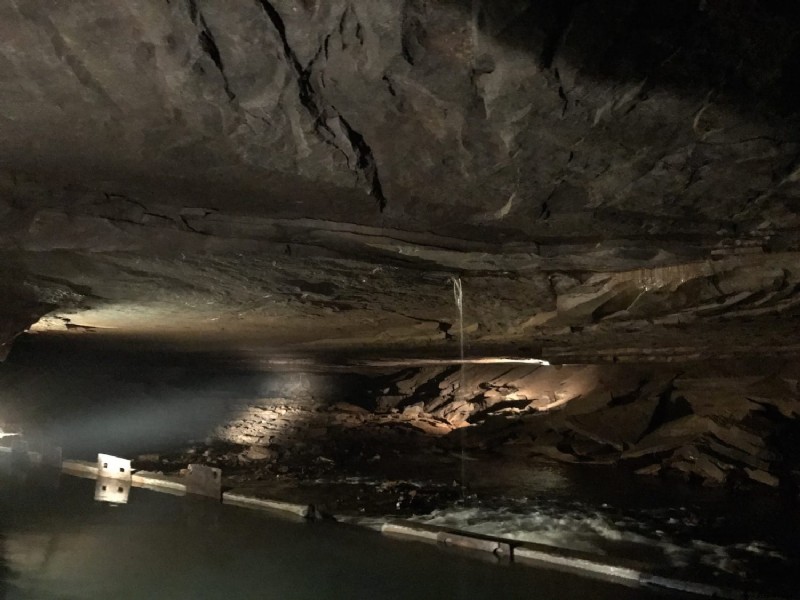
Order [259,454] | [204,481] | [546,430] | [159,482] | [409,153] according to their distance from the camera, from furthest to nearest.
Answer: [546,430] → [259,454] → [159,482] → [204,481] → [409,153]

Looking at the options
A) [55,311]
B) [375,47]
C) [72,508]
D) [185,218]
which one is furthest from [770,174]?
[55,311]

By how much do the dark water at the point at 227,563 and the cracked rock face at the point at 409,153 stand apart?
268cm

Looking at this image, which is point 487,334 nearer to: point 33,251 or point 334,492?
point 334,492

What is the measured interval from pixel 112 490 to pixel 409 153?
21.6 ft

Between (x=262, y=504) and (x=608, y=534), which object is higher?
(x=262, y=504)

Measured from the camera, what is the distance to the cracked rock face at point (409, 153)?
8.77 feet

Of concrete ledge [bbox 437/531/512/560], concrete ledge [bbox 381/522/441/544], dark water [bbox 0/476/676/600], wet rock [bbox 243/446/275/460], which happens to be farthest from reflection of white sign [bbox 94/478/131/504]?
concrete ledge [bbox 437/531/512/560]

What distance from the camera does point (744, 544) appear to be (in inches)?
217

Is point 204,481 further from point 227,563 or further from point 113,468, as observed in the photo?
point 227,563

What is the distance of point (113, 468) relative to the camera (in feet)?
26.8

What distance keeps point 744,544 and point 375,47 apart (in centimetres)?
587

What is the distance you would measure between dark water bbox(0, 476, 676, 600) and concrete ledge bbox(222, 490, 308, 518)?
0.62 feet

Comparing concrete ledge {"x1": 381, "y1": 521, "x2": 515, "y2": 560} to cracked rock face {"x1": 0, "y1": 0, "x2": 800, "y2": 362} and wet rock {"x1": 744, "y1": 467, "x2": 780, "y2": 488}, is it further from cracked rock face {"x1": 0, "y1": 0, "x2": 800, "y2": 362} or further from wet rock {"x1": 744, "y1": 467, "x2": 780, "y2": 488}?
wet rock {"x1": 744, "y1": 467, "x2": 780, "y2": 488}

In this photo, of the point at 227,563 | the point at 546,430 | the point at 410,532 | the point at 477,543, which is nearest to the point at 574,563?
the point at 477,543
